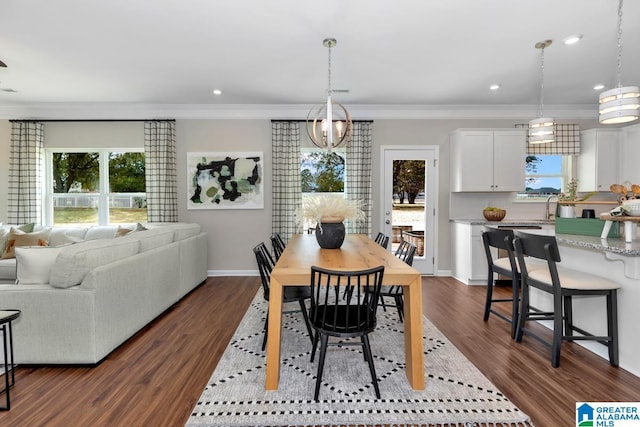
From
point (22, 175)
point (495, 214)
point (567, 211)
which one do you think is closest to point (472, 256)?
point (495, 214)

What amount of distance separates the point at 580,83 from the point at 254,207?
4675mm

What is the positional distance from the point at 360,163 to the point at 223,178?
214 centimetres

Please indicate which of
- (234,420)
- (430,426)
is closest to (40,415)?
(234,420)

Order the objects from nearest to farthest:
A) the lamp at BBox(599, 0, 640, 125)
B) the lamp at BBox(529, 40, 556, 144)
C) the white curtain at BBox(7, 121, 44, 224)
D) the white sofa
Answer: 1. the lamp at BBox(599, 0, 640, 125)
2. the white sofa
3. the lamp at BBox(529, 40, 556, 144)
4. the white curtain at BBox(7, 121, 44, 224)

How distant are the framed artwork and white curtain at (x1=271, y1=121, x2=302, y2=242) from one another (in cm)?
27

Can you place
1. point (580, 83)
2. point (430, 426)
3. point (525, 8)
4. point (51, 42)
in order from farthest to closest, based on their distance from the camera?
point (580, 83), point (51, 42), point (525, 8), point (430, 426)

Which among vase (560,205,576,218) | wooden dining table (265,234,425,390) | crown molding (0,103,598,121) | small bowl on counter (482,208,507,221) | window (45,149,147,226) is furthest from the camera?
window (45,149,147,226)

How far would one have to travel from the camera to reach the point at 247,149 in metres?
5.24

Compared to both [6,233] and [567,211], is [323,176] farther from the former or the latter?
[6,233]

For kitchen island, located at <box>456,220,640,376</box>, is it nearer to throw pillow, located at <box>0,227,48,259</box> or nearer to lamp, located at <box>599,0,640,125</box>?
lamp, located at <box>599,0,640,125</box>

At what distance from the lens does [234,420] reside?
1.81m

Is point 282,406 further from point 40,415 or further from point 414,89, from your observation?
point 414,89

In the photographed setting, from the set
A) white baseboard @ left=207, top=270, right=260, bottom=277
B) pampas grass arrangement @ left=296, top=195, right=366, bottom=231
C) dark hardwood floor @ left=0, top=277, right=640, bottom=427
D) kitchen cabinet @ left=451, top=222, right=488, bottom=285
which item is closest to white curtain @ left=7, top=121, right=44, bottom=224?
white baseboard @ left=207, top=270, right=260, bottom=277

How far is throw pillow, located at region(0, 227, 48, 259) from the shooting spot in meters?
4.09
